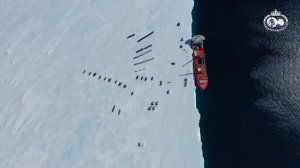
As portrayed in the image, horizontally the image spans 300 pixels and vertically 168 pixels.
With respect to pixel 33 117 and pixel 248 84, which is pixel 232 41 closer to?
pixel 248 84

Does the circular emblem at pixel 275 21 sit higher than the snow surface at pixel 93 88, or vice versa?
the circular emblem at pixel 275 21

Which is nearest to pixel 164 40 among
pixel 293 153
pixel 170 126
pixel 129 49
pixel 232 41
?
pixel 129 49

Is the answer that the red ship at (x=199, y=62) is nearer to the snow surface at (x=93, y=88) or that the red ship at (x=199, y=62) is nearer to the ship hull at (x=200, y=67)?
the ship hull at (x=200, y=67)

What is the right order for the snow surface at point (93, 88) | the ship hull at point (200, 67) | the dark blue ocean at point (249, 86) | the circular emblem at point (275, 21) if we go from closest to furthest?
the dark blue ocean at point (249, 86) < the snow surface at point (93, 88) < the ship hull at point (200, 67) < the circular emblem at point (275, 21)

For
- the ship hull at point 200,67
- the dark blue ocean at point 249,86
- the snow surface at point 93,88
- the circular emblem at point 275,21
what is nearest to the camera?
the dark blue ocean at point 249,86

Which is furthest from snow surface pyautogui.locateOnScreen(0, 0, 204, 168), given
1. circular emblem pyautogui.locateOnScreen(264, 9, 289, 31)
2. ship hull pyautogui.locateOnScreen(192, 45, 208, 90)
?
circular emblem pyautogui.locateOnScreen(264, 9, 289, 31)

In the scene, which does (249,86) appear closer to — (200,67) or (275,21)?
(200,67)

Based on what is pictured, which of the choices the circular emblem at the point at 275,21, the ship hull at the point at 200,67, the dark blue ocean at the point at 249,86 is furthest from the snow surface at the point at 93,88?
the circular emblem at the point at 275,21
